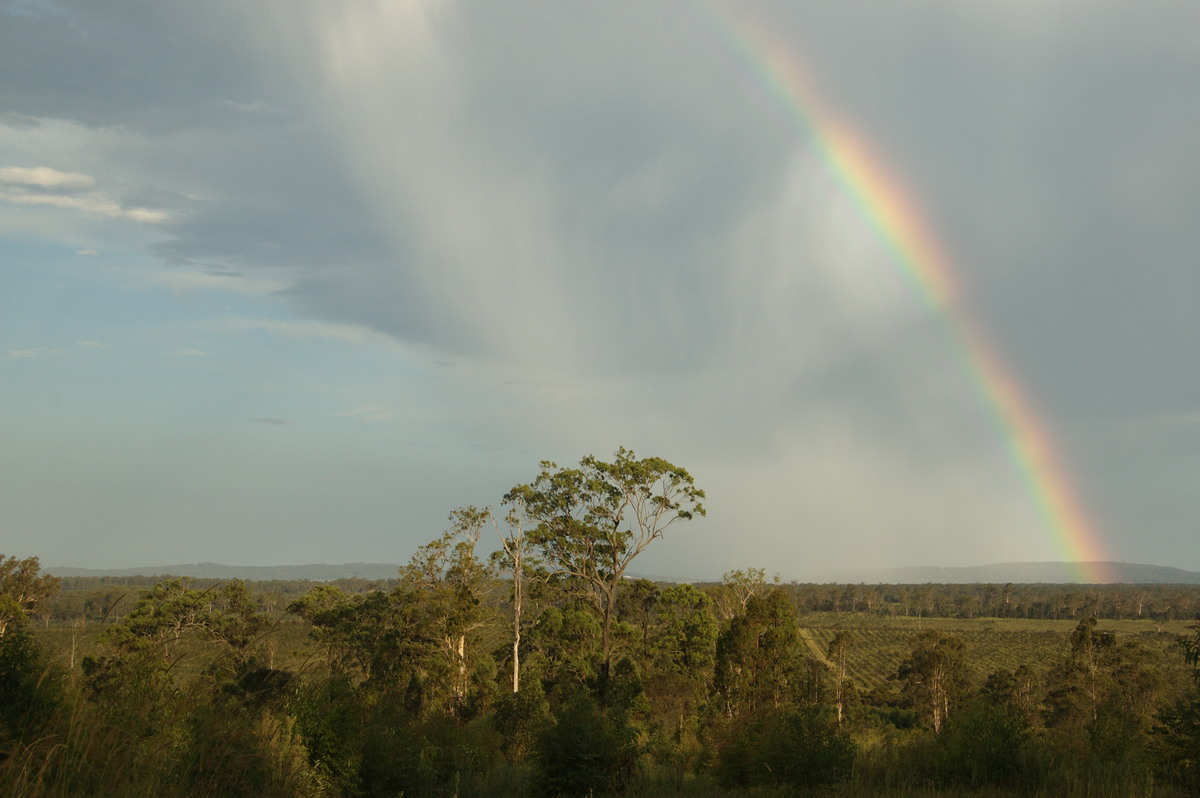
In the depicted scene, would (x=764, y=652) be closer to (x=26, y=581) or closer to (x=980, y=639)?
(x=26, y=581)

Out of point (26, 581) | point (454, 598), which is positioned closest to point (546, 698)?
point (454, 598)

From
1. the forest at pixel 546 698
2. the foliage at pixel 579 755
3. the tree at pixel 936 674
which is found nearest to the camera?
the forest at pixel 546 698

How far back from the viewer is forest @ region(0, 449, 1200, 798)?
6.59 metres

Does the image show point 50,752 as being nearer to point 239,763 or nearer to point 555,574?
point 239,763

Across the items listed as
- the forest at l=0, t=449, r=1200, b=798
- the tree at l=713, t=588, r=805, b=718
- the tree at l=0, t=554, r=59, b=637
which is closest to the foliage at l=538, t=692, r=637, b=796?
the forest at l=0, t=449, r=1200, b=798

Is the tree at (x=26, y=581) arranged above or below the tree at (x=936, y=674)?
above

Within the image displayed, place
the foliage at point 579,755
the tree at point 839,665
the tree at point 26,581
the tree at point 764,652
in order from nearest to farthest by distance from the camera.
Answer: the foliage at point 579,755
the tree at point 764,652
the tree at point 26,581
the tree at point 839,665

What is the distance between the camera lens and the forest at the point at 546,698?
21.6 feet

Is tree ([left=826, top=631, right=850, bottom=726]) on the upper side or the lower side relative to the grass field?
upper

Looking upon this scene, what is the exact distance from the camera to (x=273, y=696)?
29.5 ft

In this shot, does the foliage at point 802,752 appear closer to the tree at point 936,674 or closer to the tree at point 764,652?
the tree at point 764,652

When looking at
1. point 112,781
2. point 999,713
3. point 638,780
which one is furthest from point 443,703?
point 112,781

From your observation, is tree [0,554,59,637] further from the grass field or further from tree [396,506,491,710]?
the grass field

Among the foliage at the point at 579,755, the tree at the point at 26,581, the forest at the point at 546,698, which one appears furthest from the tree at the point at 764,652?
the tree at the point at 26,581
